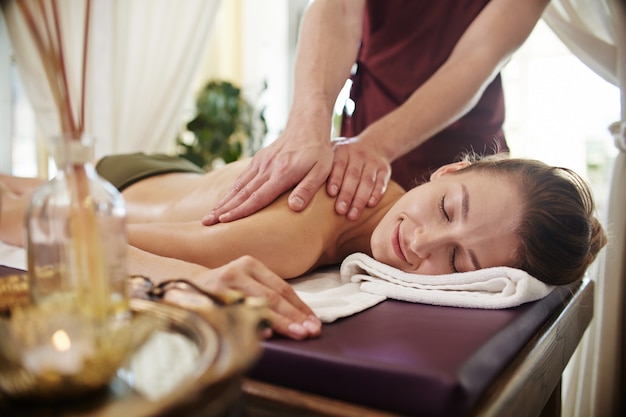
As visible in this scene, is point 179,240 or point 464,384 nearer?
point 464,384

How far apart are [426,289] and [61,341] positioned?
2.67ft

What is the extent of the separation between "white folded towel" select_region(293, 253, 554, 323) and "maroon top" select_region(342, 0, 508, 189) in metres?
0.91

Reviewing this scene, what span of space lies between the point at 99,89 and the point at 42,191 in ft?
8.96

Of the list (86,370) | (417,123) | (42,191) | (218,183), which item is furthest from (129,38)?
(86,370)

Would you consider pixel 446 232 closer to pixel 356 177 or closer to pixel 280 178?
pixel 356 177

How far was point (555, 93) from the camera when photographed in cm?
309

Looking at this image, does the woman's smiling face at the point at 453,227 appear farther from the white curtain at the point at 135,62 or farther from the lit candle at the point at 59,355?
the white curtain at the point at 135,62

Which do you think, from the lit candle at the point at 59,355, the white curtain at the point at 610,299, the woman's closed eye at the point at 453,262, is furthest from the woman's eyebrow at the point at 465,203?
the lit candle at the point at 59,355

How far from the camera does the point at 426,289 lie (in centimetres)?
121

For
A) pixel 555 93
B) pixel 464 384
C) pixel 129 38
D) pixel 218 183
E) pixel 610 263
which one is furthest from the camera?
pixel 129 38

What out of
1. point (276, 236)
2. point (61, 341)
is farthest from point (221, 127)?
point (61, 341)

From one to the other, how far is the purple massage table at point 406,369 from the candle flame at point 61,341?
308mm

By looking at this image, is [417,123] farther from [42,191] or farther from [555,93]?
[555,93]

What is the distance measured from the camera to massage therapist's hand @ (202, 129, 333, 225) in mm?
1320
